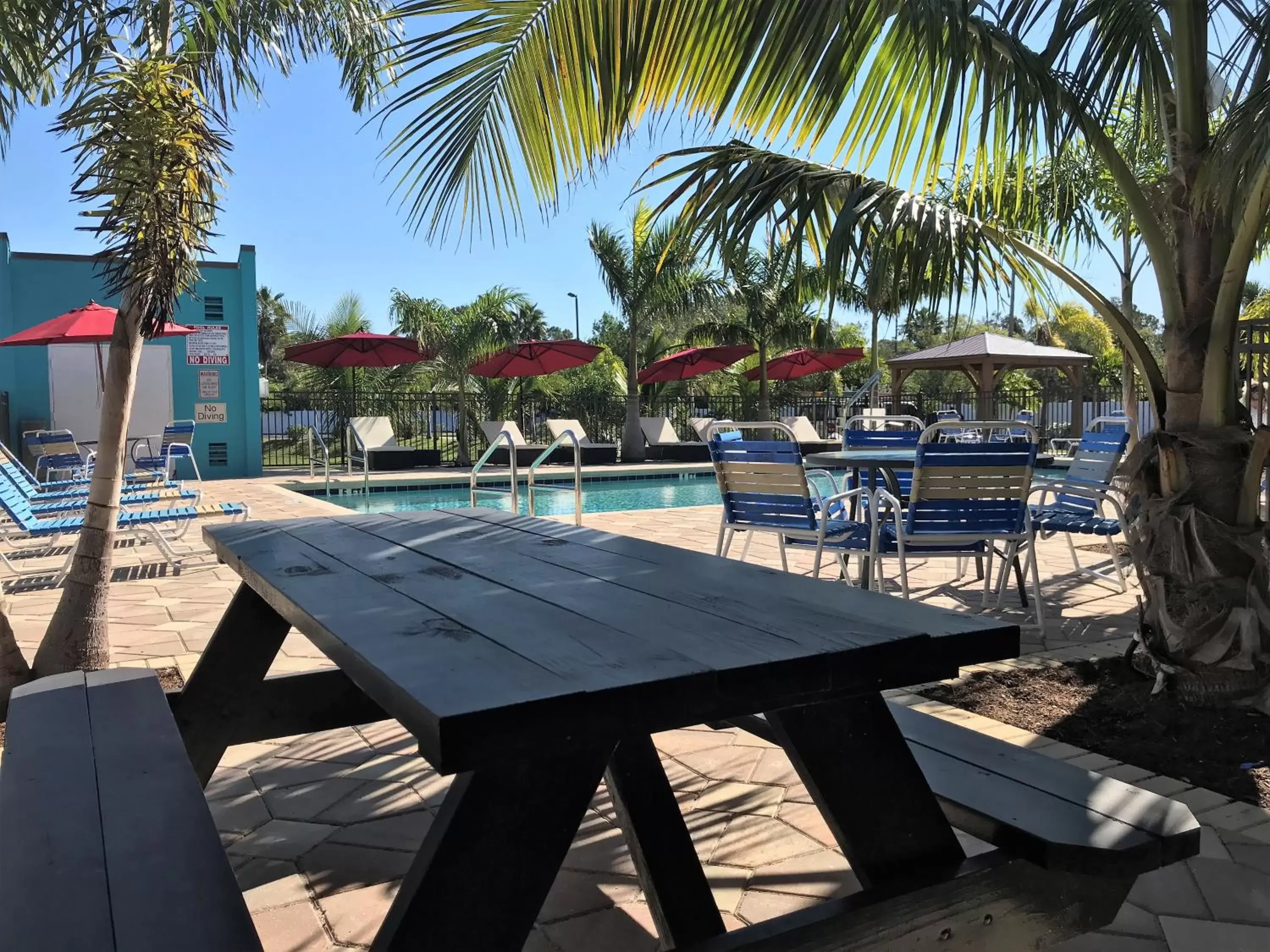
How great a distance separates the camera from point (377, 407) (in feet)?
63.0

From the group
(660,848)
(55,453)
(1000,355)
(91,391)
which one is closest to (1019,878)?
(660,848)

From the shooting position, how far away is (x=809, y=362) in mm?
19938

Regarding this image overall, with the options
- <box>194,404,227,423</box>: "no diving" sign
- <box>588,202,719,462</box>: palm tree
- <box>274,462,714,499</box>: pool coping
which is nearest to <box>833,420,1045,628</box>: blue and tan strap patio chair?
<box>274,462,714,499</box>: pool coping

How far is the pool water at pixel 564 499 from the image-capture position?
11945 mm

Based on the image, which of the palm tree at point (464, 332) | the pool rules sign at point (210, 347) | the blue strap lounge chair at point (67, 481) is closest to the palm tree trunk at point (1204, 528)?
the blue strap lounge chair at point (67, 481)

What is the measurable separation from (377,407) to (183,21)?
50.5 ft

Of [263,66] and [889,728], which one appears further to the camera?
[263,66]

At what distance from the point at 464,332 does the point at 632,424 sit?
3.82 m

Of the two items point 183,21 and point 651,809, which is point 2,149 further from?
point 651,809

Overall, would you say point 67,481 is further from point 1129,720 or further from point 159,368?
point 1129,720

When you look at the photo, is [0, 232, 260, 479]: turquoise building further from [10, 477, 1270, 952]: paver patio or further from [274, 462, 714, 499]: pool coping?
[10, 477, 1270, 952]: paver patio

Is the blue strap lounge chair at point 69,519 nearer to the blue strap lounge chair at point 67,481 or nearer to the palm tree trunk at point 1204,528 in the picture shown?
the blue strap lounge chair at point 67,481

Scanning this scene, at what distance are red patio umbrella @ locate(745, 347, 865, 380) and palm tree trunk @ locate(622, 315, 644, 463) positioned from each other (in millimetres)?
3367

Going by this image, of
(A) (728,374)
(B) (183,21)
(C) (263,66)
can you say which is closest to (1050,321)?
(B) (183,21)
